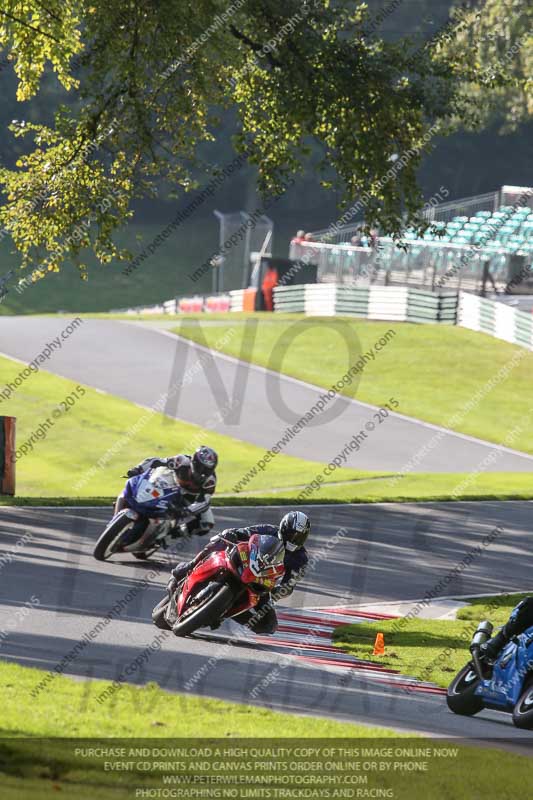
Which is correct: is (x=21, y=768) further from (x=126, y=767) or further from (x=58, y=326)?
(x=58, y=326)

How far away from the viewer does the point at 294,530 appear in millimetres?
11766

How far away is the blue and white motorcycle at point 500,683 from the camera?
9906mm

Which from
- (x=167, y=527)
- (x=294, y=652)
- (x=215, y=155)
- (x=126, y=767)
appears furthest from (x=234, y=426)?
(x=215, y=155)

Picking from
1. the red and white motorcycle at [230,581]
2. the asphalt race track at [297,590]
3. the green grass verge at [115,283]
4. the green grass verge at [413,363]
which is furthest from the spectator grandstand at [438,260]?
the red and white motorcycle at [230,581]

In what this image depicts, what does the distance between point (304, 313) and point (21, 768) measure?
134 feet

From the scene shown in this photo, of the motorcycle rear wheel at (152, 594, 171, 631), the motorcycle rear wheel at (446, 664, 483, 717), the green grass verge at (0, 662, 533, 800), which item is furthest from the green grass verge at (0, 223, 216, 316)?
the green grass verge at (0, 662, 533, 800)

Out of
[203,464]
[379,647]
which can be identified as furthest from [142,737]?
[203,464]

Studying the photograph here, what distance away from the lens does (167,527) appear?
15.7 m

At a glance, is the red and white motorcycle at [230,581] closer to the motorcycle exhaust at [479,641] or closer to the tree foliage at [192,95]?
the motorcycle exhaust at [479,641]

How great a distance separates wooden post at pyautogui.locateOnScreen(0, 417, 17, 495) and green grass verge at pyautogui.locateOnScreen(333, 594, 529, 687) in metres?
8.37

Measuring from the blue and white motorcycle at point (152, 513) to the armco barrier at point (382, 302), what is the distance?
101 feet

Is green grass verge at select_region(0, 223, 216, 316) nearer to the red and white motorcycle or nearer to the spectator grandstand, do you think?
the spectator grandstand

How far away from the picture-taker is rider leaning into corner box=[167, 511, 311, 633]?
38.7ft

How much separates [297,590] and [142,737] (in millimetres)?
8337
